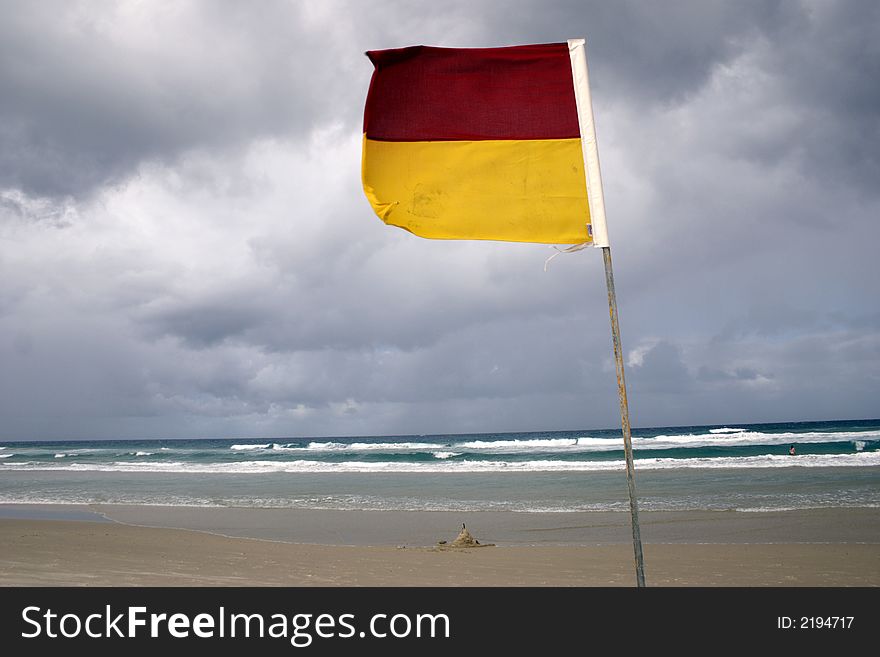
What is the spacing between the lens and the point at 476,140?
528cm

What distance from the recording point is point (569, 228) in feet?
16.3

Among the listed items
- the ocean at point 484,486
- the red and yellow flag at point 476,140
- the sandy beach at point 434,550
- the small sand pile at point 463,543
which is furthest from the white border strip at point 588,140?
the ocean at point 484,486

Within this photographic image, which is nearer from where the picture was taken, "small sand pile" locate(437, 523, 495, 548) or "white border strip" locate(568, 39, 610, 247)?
"white border strip" locate(568, 39, 610, 247)

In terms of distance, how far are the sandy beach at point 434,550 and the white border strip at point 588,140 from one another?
5192mm

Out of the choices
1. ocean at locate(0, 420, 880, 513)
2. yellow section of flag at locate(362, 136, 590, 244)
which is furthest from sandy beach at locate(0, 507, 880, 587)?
yellow section of flag at locate(362, 136, 590, 244)

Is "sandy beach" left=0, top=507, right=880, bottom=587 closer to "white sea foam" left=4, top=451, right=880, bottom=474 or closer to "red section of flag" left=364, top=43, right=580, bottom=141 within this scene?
"red section of flag" left=364, top=43, right=580, bottom=141

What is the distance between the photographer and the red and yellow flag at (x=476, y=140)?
508 centimetres

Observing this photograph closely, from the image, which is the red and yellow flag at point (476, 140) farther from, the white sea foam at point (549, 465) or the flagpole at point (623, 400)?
the white sea foam at point (549, 465)

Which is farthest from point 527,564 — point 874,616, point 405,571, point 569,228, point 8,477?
point 8,477

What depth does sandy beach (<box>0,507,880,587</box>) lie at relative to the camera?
8570 millimetres

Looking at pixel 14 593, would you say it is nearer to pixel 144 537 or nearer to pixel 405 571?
pixel 405 571

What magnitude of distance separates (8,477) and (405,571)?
102 ft

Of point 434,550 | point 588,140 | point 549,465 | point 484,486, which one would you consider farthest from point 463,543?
point 549,465

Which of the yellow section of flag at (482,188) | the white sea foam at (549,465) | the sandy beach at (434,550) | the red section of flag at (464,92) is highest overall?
the white sea foam at (549,465)
